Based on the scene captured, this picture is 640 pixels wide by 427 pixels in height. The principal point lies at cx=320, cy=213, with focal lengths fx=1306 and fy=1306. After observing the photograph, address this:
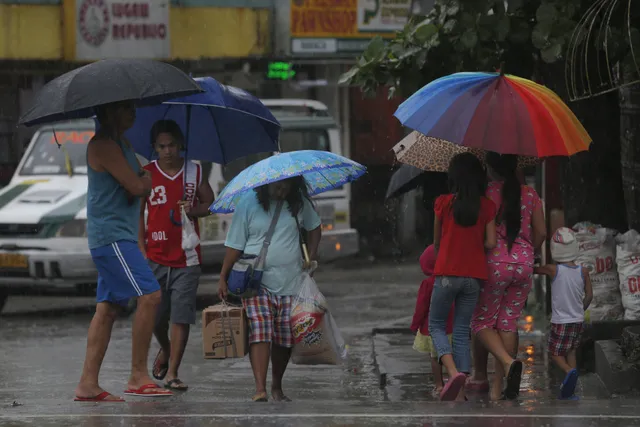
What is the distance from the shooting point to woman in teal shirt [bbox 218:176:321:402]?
Answer: 825cm

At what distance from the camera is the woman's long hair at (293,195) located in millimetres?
8305

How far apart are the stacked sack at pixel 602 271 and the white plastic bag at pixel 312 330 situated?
267 cm

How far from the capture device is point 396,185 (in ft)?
30.9

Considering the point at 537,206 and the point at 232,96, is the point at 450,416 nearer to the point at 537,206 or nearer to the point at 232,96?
the point at 537,206

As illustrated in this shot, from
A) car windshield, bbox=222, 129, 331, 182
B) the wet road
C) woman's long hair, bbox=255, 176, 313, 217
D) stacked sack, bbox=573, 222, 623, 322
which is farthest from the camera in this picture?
car windshield, bbox=222, 129, 331, 182

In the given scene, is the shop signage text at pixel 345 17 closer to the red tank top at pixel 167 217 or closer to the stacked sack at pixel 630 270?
the stacked sack at pixel 630 270

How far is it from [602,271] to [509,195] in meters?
2.32

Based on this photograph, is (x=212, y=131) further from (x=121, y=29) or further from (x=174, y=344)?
(x=121, y=29)

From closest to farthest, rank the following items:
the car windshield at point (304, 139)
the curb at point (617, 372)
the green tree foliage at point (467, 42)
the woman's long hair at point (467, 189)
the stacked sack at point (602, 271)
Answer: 1. the woman's long hair at point (467, 189)
2. the curb at point (617, 372)
3. the green tree foliage at point (467, 42)
4. the stacked sack at point (602, 271)
5. the car windshield at point (304, 139)

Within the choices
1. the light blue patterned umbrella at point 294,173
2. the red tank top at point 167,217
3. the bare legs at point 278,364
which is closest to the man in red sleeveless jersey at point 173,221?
the red tank top at point 167,217

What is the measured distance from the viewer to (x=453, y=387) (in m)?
7.90

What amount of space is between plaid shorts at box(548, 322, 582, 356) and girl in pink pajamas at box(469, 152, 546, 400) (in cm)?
39

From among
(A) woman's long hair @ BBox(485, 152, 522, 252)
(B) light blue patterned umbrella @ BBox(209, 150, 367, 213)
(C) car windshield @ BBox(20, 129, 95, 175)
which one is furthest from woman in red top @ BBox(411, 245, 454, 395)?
(C) car windshield @ BBox(20, 129, 95, 175)

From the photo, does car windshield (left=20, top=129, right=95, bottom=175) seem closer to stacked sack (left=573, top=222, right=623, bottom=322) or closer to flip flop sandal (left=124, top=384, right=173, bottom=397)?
stacked sack (left=573, top=222, right=623, bottom=322)
